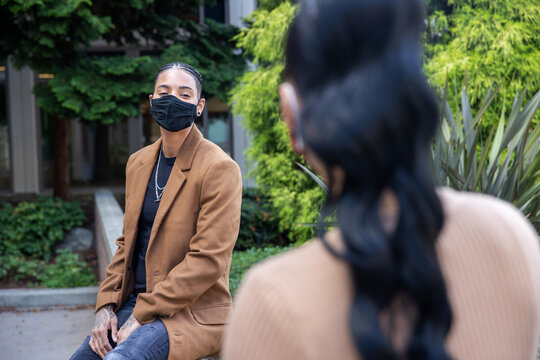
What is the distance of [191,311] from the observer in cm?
247

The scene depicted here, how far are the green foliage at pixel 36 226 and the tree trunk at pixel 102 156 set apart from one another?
18.8ft

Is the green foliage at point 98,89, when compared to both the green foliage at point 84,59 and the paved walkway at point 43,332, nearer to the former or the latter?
the green foliage at point 84,59

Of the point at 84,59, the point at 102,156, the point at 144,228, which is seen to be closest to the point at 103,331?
the point at 144,228

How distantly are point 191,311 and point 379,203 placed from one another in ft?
6.03

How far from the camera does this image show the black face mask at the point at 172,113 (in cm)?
273

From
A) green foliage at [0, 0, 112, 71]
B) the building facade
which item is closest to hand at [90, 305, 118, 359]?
green foliage at [0, 0, 112, 71]

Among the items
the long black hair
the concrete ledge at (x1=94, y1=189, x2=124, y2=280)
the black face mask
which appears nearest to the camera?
the long black hair

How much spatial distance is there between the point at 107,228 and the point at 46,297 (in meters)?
1.47

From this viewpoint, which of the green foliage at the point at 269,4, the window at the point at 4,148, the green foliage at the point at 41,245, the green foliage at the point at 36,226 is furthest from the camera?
the window at the point at 4,148

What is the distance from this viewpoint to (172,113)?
273 cm

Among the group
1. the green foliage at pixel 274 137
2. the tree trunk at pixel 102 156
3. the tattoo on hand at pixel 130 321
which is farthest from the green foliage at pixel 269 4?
the tree trunk at pixel 102 156

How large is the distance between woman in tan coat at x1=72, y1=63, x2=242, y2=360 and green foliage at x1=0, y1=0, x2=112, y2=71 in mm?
4945

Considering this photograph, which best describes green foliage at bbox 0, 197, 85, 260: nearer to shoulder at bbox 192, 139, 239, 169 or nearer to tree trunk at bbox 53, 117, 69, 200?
tree trunk at bbox 53, 117, 69, 200

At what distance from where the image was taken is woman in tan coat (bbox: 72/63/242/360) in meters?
2.37
